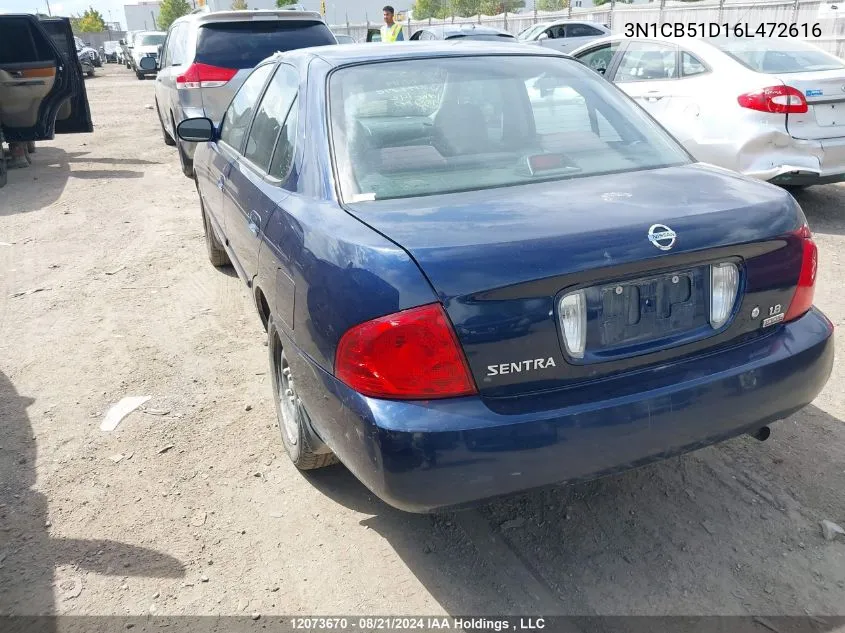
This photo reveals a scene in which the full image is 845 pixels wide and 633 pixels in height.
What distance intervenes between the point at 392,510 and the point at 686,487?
4.03 ft

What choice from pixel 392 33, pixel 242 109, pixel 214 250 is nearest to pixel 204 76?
pixel 214 250

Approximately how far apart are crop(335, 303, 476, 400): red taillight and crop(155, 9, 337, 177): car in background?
6.84m

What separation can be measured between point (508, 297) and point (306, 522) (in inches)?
56.2

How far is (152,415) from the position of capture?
3.86 meters

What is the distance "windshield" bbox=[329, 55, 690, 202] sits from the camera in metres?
2.76

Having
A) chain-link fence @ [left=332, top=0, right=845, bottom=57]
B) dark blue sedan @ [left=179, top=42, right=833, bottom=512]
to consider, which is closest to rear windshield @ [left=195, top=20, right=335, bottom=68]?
dark blue sedan @ [left=179, top=42, right=833, bottom=512]

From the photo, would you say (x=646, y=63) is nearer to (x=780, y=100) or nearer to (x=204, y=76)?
(x=780, y=100)

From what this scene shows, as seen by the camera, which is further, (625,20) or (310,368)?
(625,20)

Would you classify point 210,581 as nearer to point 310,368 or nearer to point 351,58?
point 310,368

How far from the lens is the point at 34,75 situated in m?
9.51

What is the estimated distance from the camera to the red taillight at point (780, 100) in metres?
6.13

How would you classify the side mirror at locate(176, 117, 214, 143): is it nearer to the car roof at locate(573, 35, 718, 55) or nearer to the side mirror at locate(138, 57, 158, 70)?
the car roof at locate(573, 35, 718, 55)

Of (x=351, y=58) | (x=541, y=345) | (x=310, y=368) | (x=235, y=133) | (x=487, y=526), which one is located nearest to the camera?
(x=541, y=345)

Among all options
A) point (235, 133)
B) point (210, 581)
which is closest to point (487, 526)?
point (210, 581)
